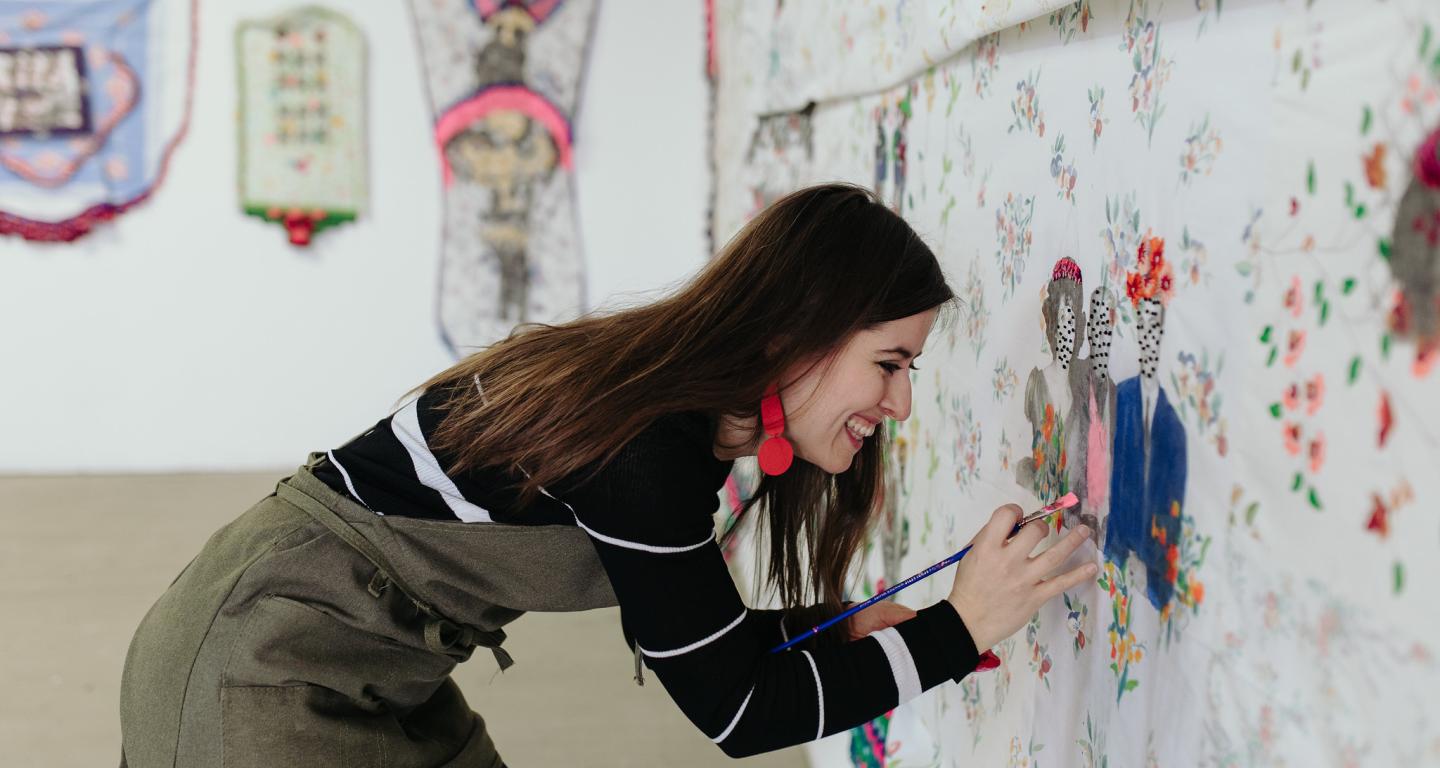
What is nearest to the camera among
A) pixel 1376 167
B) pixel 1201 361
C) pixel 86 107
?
pixel 1376 167

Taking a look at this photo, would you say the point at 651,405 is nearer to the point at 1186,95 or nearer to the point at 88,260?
the point at 1186,95

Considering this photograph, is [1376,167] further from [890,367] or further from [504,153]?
[504,153]

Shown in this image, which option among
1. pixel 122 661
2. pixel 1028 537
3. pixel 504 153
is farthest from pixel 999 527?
pixel 504 153

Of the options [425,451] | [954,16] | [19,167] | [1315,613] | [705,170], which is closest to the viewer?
[1315,613]

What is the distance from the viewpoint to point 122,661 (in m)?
2.55

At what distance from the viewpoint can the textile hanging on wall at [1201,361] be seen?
64 centimetres

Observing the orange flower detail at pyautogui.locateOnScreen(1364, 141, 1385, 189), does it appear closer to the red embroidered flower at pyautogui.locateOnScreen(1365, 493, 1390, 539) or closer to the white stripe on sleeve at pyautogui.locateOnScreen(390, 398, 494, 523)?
the red embroidered flower at pyautogui.locateOnScreen(1365, 493, 1390, 539)

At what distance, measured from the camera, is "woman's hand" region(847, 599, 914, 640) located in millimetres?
1293

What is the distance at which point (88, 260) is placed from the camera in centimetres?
393

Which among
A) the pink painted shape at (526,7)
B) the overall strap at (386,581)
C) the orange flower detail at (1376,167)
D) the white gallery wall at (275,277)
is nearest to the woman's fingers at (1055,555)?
the orange flower detail at (1376,167)

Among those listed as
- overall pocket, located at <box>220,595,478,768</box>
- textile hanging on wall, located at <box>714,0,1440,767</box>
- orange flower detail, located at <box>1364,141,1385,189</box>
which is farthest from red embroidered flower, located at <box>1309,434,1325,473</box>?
overall pocket, located at <box>220,595,478,768</box>

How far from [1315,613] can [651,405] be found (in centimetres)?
53

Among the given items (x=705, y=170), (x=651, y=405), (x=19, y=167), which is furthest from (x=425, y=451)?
(x=19, y=167)

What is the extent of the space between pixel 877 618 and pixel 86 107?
3.50 metres
